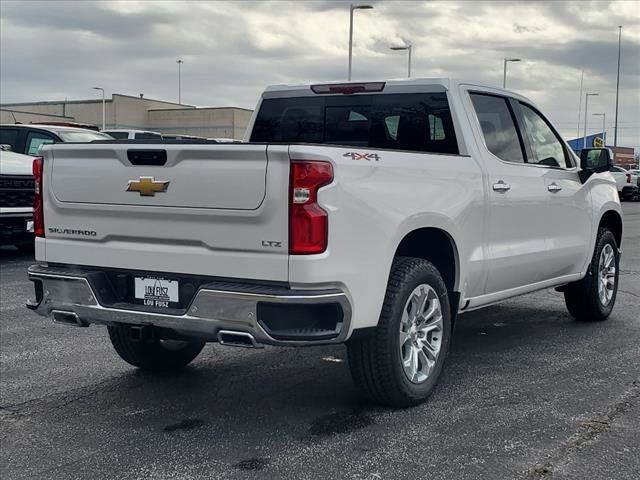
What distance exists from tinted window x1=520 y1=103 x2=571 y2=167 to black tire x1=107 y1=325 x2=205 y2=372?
9.43 feet

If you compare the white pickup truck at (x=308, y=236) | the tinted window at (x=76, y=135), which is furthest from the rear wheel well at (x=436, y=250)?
the tinted window at (x=76, y=135)

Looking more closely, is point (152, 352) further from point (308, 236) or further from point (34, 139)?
point (34, 139)

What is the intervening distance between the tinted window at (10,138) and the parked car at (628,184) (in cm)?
2740

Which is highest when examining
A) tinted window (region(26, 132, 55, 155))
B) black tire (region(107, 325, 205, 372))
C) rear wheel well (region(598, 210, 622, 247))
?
tinted window (region(26, 132, 55, 155))

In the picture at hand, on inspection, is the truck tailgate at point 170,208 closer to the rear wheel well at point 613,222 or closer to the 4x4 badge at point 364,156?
the 4x4 badge at point 364,156

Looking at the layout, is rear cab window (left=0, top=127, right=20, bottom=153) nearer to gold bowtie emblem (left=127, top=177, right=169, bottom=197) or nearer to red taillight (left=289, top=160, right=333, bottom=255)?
gold bowtie emblem (left=127, top=177, right=169, bottom=197)

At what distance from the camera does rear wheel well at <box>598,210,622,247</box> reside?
7616mm

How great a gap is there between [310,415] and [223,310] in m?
0.96

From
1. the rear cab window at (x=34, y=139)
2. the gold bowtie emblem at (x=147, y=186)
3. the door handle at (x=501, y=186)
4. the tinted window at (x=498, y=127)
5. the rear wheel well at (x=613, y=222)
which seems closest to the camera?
the gold bowtie emblem at (x=147, y=186)

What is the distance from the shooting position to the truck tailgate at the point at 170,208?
161 inches

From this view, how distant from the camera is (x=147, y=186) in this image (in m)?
4.41

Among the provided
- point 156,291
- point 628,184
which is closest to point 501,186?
point 156,291

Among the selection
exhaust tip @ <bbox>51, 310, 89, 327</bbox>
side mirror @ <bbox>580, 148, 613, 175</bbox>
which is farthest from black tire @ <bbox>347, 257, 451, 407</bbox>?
side mirror @ <bbox>580, 148, 613, 175</bbox>

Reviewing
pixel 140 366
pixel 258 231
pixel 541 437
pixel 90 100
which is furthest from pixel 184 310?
pixel 90 100
